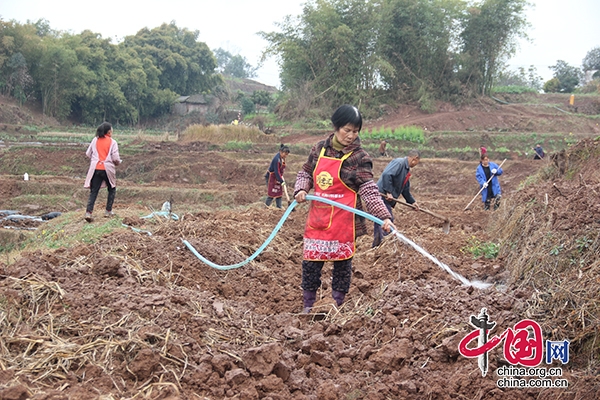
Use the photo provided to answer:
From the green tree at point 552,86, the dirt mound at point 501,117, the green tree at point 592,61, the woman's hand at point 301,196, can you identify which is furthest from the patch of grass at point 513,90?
the woman's hand at point 301,196

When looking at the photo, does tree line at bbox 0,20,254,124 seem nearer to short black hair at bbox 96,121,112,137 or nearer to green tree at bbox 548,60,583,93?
green tree at bbox 548,60,583,93

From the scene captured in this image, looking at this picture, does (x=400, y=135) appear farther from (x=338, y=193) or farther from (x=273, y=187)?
(x=338, y=193)

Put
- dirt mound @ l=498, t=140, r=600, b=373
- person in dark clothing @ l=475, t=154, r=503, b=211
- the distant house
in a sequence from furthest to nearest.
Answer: the distant house
person in dark clothing @ l=475, t=154, r=503, b=211
dirt mound @ l=498, t=140, r=600, b=373

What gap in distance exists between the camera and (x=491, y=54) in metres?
40.2

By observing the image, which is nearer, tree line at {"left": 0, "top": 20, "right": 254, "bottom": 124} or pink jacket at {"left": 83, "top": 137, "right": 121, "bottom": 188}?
pink jacket at {"left": 83, "top": 137, "right": 121, "bottom": 188}

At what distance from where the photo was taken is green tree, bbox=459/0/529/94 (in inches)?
1535

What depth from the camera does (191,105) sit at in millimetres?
52781

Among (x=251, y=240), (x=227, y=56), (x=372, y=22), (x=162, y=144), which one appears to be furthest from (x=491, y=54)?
(x=227, y=56)

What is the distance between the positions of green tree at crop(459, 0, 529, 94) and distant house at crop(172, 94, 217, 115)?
22.5 meters

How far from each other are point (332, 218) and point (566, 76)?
53.5 meters

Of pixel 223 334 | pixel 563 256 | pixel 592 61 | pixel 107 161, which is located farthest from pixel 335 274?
pixel 592 61

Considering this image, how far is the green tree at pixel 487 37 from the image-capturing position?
39000 millimetres

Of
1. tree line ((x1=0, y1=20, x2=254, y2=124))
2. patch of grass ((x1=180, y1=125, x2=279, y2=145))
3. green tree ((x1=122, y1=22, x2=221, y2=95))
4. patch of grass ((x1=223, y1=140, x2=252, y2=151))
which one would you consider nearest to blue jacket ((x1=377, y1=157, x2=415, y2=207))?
patch of grass ((x1=223, y1=140, x2=252, y2=151))

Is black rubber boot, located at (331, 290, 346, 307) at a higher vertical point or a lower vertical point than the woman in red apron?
lower
